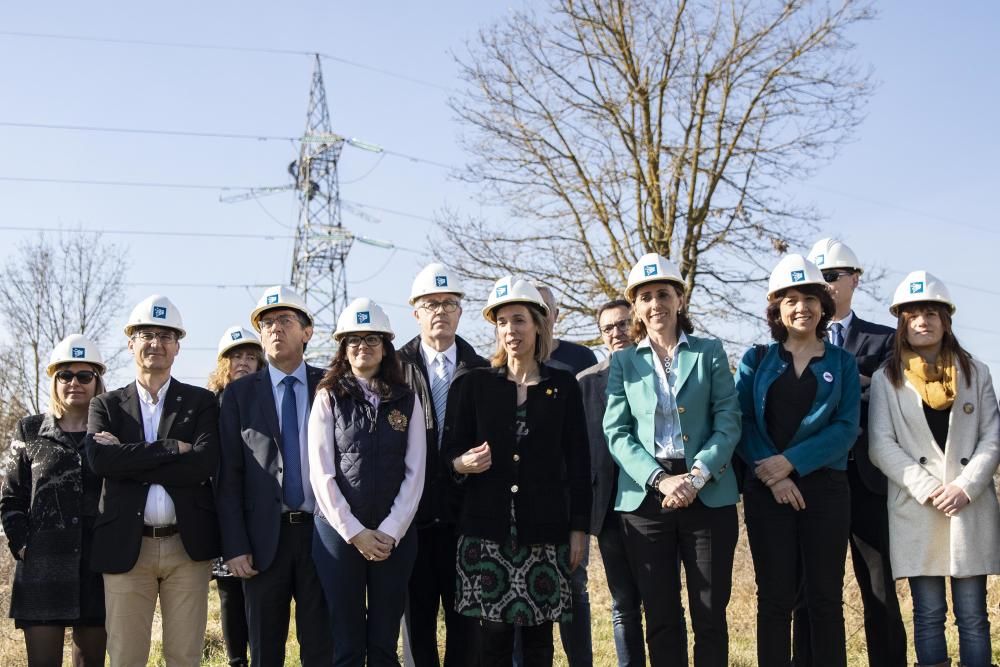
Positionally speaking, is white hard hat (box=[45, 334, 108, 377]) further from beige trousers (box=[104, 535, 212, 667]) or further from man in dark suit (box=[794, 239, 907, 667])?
man in dark suit (box=[794, 239, 907, 667])

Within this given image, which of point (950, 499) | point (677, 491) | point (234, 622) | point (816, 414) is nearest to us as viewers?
point (677, 491)

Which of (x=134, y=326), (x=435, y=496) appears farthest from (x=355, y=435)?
(x=134, y=326)

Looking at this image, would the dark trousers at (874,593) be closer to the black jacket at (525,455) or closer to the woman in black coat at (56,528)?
the black jacket at (525,455)

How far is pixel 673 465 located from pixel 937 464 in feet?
5.25

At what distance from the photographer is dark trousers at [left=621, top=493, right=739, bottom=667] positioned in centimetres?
500

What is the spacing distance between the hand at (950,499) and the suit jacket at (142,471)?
398 cm

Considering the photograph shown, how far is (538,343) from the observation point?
549cm

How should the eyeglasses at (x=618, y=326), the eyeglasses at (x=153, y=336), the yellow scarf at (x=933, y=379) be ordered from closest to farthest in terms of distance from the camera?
the yellow scarf at (x=933, y=379)
the eyeglasses at (x=153, y=336)
the eyeglasses at (x=618, y=326)

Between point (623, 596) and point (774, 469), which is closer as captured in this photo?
point (774, 469)

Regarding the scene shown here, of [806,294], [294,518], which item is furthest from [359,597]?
[806,294]

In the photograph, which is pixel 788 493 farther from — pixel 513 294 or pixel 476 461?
pixel 513 294

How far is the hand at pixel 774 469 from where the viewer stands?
5184 mm

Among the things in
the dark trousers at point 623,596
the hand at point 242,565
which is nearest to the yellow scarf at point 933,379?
the dark trousers at point 623,596

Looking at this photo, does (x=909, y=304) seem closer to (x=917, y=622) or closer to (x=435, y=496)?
(x=917, y=622)
